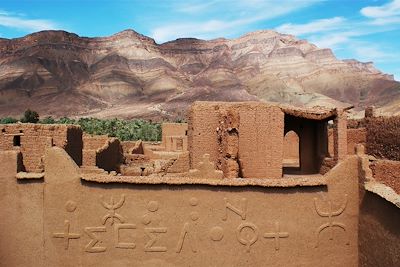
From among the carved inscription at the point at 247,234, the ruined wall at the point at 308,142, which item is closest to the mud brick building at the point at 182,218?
the carved inscription at the point at 247,234

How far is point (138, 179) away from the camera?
29.5ft

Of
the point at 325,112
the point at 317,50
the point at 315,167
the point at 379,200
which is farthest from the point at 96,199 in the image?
the point at 317,50

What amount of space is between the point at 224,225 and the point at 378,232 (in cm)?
280

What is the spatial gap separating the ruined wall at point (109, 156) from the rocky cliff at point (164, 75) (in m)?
84.7

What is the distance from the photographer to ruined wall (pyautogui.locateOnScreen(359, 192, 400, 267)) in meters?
7.62

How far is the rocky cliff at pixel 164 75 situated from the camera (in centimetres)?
12329

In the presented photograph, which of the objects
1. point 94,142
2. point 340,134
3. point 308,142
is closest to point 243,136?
point 340,134

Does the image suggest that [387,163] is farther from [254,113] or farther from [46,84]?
[46,84]

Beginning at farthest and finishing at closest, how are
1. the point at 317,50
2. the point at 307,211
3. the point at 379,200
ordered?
the point at 317,50, the point at 307,211, the point at 379,200

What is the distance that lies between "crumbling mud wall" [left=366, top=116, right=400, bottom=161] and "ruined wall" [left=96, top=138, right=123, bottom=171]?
11.9m

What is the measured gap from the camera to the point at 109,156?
20.3 metres

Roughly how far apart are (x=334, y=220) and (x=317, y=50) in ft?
556

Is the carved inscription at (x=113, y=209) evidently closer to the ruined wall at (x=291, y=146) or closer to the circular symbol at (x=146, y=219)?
the circular symbol at (x=146, y=219)

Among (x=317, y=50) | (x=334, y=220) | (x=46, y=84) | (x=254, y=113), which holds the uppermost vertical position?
(x=317, y=50)
